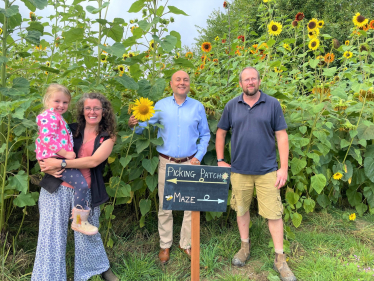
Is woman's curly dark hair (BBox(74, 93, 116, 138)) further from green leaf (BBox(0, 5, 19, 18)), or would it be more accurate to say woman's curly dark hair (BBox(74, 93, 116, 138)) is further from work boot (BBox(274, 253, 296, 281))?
work boot (BBox(274, 253, 296, 281))

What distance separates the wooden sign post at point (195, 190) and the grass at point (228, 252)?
56cm

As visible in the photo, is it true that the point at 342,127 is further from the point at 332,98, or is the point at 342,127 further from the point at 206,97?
the point at 206,97

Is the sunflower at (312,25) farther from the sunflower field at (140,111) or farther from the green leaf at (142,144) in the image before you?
the green leaf at (142,144)

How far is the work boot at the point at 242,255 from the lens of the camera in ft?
8.22

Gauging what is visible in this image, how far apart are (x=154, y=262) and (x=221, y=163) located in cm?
107

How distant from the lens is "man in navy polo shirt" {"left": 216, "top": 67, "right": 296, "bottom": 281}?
2268 mm

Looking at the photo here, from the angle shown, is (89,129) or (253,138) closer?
(89,129)

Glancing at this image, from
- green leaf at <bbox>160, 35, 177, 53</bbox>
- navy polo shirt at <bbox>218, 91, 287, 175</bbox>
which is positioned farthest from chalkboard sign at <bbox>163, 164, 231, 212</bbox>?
green leaf at <bbox>160, 35, 177, 53</bbox>

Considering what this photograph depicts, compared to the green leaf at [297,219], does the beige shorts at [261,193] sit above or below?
above

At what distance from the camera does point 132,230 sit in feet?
9.66

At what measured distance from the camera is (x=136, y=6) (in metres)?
2.33

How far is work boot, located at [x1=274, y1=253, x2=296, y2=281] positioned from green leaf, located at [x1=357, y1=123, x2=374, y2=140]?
1421 mm

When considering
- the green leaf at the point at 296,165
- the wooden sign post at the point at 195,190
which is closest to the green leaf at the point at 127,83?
the wooden sign post at the point at 195,190

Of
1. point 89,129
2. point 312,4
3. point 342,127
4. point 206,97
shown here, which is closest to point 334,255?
point 342,127
